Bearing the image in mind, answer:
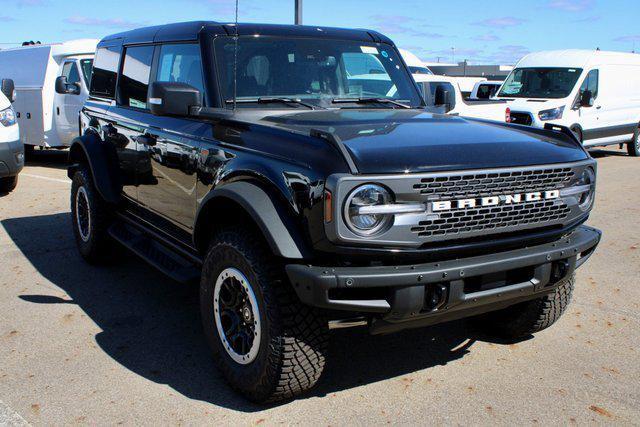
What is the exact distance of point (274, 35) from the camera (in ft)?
15.2

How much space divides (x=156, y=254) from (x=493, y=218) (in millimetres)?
2520

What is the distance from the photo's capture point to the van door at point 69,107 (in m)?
13.0

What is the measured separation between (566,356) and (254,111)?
246 centimetres

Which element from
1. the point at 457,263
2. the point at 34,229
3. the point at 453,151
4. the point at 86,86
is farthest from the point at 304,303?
the point at 86,86

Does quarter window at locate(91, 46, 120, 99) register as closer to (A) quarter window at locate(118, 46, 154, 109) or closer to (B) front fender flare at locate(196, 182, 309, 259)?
(A) quarter window at locate(118, 46, 154, 109)

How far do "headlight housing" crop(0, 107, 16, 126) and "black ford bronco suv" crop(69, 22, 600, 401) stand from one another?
569 centimetres

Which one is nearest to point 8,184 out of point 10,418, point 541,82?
point 10,418

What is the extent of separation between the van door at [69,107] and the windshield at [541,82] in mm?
9113

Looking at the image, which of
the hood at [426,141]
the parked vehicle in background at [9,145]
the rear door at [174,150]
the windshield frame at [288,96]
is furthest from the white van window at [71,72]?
the hood at [426,141]

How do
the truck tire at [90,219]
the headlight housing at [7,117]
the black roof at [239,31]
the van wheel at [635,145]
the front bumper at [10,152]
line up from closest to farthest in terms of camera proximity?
the black roof at [239,31] → the truck tire at [90,219] → the front bumper at [10,152] → the headlight housing at [7,117] → the van wheel at [635,145]

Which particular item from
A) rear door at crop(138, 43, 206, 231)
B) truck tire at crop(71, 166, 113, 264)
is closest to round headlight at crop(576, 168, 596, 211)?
rear door at crop(138, 43, 206, 231)

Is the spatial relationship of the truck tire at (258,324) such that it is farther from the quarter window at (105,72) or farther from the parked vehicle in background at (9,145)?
the parked vehicle in background at (9,145)

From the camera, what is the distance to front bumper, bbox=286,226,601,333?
3053 millimetres

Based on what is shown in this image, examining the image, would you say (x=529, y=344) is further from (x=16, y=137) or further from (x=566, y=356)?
(x=16, y=137)
